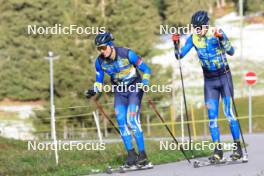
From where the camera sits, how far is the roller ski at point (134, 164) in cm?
1157

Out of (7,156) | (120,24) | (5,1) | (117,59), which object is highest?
(5,1)

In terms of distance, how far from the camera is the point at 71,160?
14.4 m

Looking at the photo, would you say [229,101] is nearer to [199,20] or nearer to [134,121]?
[199,20]

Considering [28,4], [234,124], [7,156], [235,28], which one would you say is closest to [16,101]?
[28,4]

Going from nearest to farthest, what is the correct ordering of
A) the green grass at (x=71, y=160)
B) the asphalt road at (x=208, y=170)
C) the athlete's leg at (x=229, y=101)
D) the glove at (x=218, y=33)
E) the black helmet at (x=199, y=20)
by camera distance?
the asphalt road at (x=208, y=170) < the glove at (x=218, y=33) < the black helmet at (x=199, y=20) < the athlete's leg at (x=229, y=101) < the green grass at (x=71, y=160)

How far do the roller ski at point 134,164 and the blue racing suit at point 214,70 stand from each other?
1.50m

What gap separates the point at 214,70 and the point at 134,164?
88.4 inches

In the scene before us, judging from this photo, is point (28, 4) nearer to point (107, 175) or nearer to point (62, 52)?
point (62, 52)

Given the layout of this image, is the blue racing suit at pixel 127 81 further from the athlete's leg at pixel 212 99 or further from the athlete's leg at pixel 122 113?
the athlete's leg at pixel 212 99

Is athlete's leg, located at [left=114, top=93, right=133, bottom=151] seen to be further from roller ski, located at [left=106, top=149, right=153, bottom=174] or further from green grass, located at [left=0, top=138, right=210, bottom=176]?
green grass, located at [left=0, top=138, right=210, bottom=176]

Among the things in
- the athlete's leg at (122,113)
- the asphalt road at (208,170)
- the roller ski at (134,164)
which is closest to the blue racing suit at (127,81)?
the athlete's leg at (122,113)

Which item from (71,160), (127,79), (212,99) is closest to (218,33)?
(212,99)

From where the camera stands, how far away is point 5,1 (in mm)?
75125

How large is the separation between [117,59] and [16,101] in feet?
197
